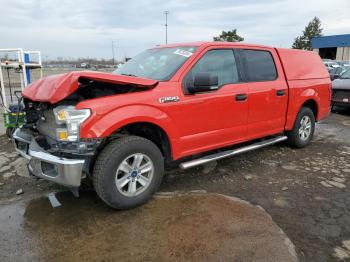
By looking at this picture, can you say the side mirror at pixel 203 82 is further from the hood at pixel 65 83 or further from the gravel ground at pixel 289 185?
the gravel ground at pixel 289 185

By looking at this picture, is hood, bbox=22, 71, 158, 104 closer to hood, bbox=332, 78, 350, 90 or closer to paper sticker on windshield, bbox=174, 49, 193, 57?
paper sticker on windshield, bbox=174, 49, 193, 57

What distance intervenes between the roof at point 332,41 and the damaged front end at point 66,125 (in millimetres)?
68664

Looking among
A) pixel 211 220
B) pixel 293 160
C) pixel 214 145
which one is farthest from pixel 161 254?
pixel 293 160

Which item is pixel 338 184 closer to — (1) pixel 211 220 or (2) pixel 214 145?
(2) pixel 214 145

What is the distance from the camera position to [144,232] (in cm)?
319

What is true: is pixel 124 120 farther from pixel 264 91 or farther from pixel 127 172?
pixel 264 91

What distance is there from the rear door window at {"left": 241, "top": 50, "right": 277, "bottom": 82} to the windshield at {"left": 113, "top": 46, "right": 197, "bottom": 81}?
100 centimetres

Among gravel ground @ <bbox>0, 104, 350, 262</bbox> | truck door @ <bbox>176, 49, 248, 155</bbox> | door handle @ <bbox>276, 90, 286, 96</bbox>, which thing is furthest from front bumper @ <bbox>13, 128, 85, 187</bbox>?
door handle @ <bbox>276, 90, 286, 96</bbox>

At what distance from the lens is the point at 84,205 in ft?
12.4

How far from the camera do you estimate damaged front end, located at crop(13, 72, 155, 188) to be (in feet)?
10.5

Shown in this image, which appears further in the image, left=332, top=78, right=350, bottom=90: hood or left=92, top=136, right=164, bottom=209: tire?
left=332, top=78, right=350, bottom=90: hood

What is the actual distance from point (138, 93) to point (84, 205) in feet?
4.68

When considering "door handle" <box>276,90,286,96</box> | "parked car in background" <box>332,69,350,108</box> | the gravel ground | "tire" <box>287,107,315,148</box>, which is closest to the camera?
the gravel ground

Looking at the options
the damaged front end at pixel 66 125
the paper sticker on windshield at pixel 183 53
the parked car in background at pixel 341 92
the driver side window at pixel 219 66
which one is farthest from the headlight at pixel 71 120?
the parked car in background at pixel 341 92
